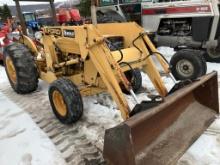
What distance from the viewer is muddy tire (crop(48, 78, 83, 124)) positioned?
160 inches

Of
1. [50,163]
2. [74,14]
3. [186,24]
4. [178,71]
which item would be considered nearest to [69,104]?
[50,163]

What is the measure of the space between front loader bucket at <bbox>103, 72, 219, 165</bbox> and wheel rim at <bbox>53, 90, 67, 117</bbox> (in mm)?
1483

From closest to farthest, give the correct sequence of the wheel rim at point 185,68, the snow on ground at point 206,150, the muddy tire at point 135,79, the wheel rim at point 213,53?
Answer: the snow on ground at point 206,150, the muddy tire at point 135,79, the wheel rim at point 185,68, the wheel rim at point 213,53

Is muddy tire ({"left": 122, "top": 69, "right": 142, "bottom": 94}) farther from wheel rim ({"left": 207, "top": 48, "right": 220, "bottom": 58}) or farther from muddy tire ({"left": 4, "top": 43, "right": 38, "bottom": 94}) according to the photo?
wheel rim ({"left": 207, "top": 48, "right": 220, "bottom": 58})

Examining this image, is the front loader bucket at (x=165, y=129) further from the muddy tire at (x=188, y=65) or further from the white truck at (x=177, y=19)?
the white truck at (x=177, y=19)

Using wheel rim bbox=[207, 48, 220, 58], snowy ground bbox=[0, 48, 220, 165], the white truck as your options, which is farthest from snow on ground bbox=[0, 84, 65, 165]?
wheel rim bbox=[207, 48, 220, 58]

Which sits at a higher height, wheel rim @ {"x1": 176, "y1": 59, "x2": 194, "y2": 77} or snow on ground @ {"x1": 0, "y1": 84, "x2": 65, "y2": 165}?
wheel rim @ {"x1": 176, "y1": 59, "x2": 194, "y2": 77}

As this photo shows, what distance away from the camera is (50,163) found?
11.2ft

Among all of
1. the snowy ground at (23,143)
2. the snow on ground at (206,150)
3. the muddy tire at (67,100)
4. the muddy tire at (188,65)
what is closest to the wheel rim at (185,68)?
the muddy tire at (188,65)

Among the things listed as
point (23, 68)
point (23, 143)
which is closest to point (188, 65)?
point (23, 68)

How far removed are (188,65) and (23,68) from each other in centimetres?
324

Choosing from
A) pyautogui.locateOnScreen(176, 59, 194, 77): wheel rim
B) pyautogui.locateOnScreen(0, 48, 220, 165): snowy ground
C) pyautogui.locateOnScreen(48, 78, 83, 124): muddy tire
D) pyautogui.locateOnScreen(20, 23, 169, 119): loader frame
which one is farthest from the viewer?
pyautogui.locateOnScreen(176, 59, 194, 77): wheel rim

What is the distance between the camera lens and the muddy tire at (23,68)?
545 centimetres

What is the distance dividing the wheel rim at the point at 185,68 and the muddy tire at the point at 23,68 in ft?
9.61
